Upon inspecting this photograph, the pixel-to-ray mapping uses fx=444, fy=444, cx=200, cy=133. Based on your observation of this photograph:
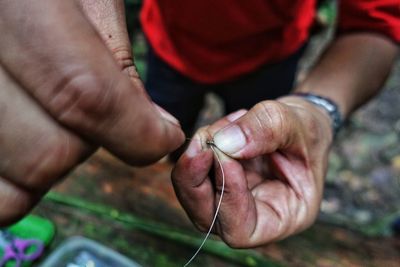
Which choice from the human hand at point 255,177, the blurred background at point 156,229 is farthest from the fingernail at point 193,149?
the blurred background at point 156,229

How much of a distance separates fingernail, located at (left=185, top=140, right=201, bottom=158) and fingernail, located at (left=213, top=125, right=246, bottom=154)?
40 millimetres

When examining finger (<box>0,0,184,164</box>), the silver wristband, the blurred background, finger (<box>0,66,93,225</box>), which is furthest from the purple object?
the silver wristband

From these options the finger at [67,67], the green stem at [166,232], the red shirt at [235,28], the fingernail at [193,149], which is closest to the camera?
the finger at [67,67]

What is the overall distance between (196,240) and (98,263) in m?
0.30

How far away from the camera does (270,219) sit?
99 cm

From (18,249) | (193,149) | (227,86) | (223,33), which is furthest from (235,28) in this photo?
(18,249)

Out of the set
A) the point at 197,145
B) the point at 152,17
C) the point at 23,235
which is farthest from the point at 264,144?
the point at 152,17

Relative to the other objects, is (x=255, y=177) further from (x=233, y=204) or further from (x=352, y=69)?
(x=352, y=69)

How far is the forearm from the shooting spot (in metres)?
1.40

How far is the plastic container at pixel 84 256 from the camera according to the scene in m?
1.11

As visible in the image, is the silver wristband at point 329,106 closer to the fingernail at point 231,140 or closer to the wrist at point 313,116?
the wrist at point 313,116

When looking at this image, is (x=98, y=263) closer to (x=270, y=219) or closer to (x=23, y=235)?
(x=23, y=235)

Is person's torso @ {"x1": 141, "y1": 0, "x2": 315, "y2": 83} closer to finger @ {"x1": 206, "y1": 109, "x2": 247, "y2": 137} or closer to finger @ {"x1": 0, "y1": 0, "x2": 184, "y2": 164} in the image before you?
finger @ {"x1": 206, "y1": 109, "x2": 247, "y2": 137}

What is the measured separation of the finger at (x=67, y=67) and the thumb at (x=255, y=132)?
0.34 meters
